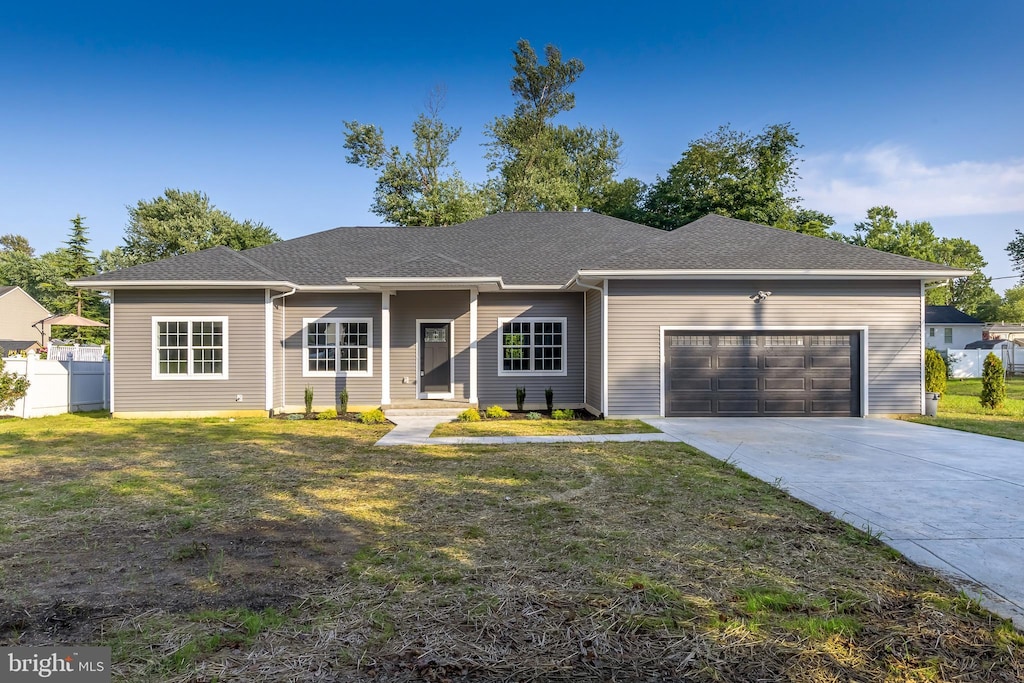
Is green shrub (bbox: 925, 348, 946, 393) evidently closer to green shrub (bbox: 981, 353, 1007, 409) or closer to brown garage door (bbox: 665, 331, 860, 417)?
green shrub (bbox: 981, 353, 1007, 409)

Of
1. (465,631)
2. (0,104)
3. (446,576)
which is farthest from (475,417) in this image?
(0,104)

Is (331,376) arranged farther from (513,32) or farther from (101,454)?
(513,32)

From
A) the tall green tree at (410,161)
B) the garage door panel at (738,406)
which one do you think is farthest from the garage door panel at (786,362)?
the tall green tree at (410,161)

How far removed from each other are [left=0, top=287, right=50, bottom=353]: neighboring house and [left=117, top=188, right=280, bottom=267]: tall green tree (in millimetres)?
8541

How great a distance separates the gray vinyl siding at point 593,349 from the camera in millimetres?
12125

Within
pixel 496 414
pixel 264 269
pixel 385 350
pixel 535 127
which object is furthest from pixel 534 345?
pixel 535 127

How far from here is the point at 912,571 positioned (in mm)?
3467

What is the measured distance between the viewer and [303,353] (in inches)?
532

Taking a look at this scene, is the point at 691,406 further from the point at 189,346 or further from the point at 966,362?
the point at 966,362

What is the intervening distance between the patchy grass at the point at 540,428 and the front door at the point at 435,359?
2498 millimetres

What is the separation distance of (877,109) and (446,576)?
875 inches

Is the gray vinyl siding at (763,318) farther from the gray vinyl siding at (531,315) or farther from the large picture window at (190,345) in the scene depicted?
the large picture window at (190,345)

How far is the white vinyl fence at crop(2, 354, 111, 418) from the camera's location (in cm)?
1254

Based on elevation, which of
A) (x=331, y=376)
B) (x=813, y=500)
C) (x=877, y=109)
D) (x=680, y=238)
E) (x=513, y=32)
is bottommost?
(x=813, y=500)
